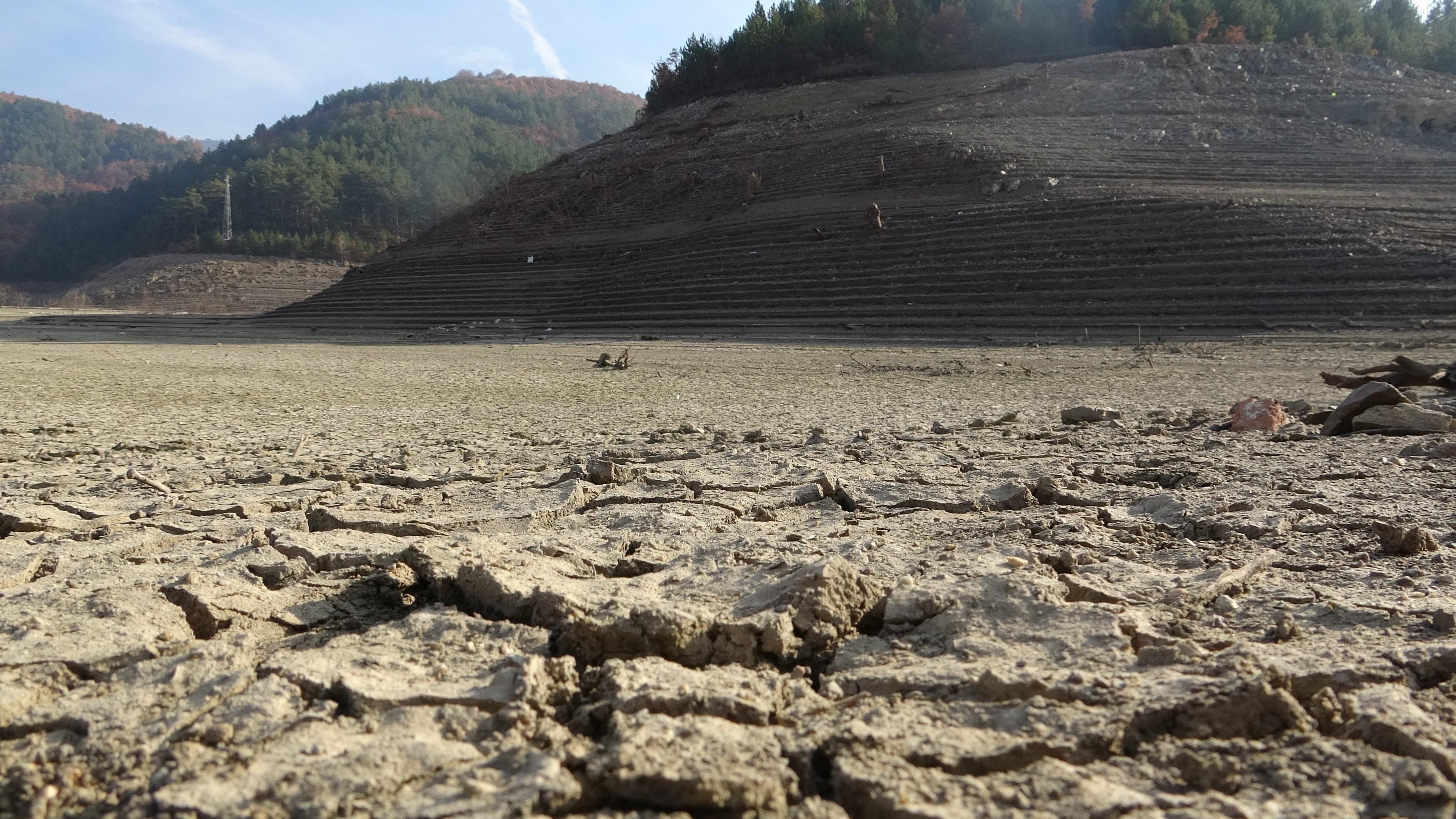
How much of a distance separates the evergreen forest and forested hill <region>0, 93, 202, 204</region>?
7000cm

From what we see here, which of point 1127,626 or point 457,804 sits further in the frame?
point 1127,626

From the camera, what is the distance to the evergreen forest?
3262 centimetres

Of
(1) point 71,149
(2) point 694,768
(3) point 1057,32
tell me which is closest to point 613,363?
(2) point 694,768

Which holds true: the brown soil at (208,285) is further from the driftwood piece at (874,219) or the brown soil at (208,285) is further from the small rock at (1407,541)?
the small rock at (1407,541)

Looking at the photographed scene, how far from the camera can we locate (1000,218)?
18.1 m

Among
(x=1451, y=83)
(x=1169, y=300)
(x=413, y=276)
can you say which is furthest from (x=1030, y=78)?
(x=413, y=276)

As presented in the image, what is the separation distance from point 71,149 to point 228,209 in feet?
229

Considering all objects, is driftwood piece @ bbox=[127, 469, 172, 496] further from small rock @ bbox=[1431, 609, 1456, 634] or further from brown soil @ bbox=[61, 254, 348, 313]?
brown soil @ bbox=[61, 254, 348, 313]

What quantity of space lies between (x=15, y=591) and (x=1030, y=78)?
28.9 m

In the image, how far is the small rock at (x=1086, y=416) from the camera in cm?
547

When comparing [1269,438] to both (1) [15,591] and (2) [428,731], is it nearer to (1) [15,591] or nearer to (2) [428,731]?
(2) [428,731]

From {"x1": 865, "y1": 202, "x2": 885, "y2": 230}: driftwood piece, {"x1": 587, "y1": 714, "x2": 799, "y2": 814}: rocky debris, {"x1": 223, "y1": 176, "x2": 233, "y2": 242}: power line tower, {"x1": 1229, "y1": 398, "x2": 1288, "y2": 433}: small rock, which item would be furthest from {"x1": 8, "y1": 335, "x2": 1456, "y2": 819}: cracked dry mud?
{"x1": 223, "y1": 176, "x2": 233, "y2": 242}: power line tower

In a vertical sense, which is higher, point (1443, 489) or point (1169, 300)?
point (1169, 300)

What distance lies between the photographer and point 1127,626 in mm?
1895
